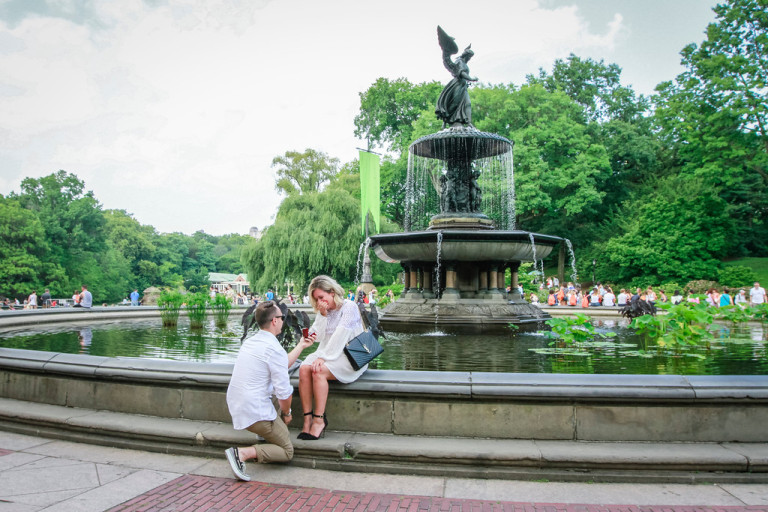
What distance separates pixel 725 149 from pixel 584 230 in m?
11.3

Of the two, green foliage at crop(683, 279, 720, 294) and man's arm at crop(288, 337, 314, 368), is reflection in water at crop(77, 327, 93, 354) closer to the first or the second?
man's arm at crop(288, 337, 314, 368)

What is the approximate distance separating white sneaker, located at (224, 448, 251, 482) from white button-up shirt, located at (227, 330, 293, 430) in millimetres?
190

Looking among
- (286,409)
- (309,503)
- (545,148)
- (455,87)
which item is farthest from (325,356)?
(545,148)

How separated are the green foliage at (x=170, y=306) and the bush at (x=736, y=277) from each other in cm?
3115

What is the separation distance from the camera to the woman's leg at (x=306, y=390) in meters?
4.52

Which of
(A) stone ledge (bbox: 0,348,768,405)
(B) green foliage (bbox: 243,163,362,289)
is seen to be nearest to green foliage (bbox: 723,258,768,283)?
(B) green foliage (bbox: 243,163,362,289)

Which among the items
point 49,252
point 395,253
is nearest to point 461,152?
point 395,253

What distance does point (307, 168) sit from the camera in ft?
155

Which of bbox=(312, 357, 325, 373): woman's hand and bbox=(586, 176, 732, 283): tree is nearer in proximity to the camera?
bbox=(312, 357, 325, 373): woman's hand

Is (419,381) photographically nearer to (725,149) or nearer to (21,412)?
(21,412)

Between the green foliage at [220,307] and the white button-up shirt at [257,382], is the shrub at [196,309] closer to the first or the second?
the green foliage at [220,307]

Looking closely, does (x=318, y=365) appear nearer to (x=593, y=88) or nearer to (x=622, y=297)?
(x=622, y=297)

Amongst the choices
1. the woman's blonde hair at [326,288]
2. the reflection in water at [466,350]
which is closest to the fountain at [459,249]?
the reflection in water at [466,350]

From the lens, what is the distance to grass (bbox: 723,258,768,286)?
113ft
